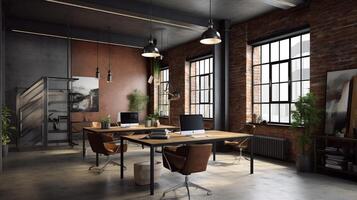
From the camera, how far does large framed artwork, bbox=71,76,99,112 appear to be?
10.2 meters

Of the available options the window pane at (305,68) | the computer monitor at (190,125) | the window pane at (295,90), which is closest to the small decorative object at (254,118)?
the window pane at (295,90)

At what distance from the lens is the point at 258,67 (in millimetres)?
7574

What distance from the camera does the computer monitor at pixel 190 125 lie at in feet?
16.5

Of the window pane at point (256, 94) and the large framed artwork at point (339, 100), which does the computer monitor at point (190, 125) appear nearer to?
the large framed artwork at point (339, 100)

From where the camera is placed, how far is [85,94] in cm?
1034

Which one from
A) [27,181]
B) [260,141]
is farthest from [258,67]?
[27,181]

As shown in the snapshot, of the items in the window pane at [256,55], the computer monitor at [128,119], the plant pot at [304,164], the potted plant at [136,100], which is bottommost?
the plant pot at [304,164]

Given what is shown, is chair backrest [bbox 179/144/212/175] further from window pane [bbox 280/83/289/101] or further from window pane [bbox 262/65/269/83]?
window pane [bbox 262/65/269/83]

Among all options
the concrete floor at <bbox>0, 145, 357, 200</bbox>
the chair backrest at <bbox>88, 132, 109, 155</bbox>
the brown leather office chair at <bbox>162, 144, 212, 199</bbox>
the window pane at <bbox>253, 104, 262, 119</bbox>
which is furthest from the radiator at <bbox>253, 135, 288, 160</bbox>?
the chair backrest at <bbox>88, 132, 109, 155</bbox>

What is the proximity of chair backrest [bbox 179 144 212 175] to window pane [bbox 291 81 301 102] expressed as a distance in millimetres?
3667

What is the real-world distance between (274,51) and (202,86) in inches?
Answer: 126

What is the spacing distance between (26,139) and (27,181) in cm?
502

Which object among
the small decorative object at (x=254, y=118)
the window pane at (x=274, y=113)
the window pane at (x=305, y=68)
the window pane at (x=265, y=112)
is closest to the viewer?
the window pane at (x=305, y=68)

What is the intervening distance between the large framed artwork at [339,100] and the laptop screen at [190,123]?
253 cm
